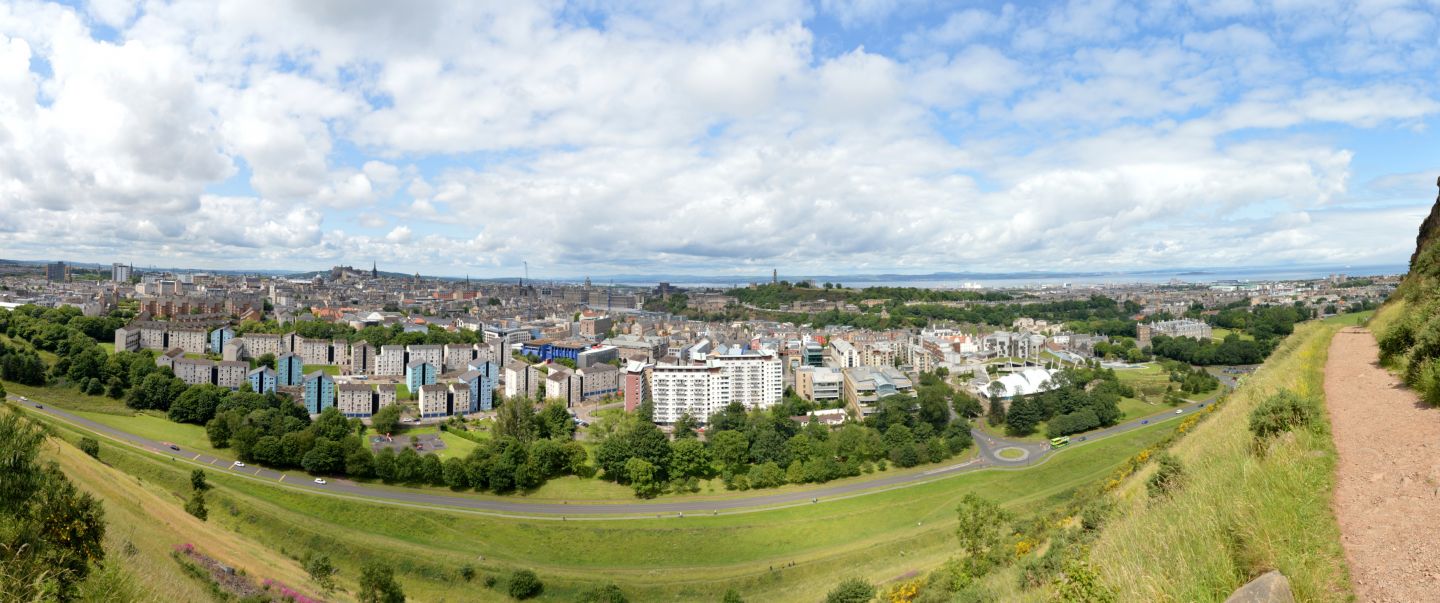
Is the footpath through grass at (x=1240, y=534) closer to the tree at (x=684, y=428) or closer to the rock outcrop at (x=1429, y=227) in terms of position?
the rock outcrop at (x=1429, y=227)

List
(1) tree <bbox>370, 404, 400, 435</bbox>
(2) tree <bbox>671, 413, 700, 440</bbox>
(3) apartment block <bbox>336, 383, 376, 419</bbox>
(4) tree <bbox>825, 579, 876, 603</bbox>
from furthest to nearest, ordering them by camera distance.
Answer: (3) apartment block <bbox>336, 383, 376, 419</bbox> < (2) tree <bbox>671, 413, 700, 440</bbox> < (1) tree <bbox>370, 404, 400, 435</bbox> < (4) tree <bbox>825, 579, 876, 603</bbox>

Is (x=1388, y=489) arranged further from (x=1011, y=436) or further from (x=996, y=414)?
(x=996, y=414)

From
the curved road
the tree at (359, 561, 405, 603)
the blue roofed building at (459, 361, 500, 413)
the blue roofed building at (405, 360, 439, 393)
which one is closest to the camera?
the tree at (359, 561, 405, 603)

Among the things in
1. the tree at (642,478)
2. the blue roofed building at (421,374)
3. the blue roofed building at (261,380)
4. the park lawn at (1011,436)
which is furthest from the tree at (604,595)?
the blue roofed building at (261,380)

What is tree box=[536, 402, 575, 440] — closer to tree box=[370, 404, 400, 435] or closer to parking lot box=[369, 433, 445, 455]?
parking lot box=[369, 433, 445, 455]

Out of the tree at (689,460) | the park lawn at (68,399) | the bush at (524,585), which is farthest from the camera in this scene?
the park lawn at (68,399)

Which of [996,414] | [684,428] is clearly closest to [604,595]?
[684,428]

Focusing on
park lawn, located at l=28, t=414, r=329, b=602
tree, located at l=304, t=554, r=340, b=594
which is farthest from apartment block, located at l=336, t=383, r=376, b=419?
tree, located at l=304, t=554, r=340, b=594

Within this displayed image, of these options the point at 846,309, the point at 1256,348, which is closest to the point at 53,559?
the point at 1256,348
